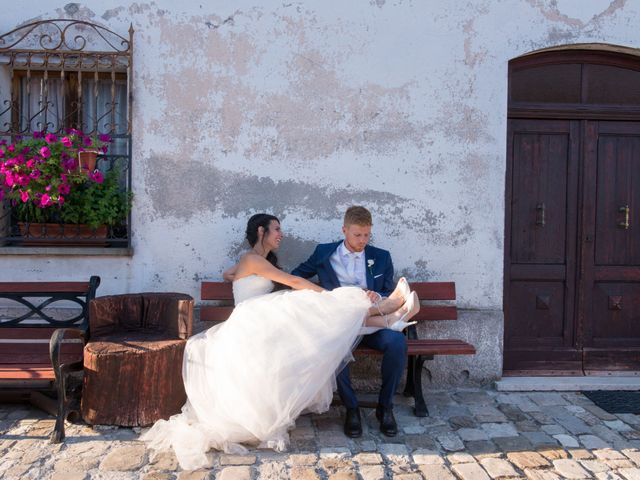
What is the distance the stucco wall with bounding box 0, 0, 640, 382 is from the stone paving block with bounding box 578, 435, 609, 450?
3.86 ft

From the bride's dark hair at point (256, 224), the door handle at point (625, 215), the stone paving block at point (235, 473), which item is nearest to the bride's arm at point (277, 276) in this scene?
the bride's dark hair at point (256, 224)

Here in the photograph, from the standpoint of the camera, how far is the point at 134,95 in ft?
17.1

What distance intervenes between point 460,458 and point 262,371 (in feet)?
4.37

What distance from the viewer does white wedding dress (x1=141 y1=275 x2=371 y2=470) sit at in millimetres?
3953

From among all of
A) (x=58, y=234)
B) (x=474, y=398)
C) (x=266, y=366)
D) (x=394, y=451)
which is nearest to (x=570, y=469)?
(x=394, y=451)

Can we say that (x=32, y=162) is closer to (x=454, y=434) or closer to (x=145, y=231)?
(x=145, y=231)

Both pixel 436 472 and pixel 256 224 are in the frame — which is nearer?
pixel 436 472

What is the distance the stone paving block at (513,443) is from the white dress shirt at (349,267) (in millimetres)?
1486

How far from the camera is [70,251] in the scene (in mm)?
5125

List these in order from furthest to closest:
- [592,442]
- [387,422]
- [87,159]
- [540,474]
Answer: [87,159], [387,422], [592,442], [540,474]

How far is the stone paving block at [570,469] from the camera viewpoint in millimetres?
3725

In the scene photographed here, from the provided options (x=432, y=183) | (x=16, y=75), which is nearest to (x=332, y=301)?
(x=432, y=183)

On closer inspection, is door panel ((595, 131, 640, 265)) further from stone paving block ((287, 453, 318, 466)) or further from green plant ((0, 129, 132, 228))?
green plant ((0, 129, 132, 228))

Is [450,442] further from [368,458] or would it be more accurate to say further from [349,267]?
[349,267]
